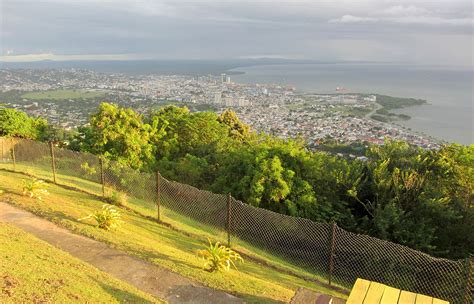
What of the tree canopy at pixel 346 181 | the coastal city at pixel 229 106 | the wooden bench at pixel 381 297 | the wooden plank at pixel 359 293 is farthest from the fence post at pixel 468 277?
the coastal city at pixel 229 106

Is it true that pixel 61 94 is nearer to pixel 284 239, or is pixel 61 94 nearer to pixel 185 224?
pixel 185 224

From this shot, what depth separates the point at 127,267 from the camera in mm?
8453

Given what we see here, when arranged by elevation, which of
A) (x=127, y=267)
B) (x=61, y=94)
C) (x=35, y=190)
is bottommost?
(x=61, y=94)

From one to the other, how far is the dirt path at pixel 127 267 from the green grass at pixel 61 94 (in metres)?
91.9

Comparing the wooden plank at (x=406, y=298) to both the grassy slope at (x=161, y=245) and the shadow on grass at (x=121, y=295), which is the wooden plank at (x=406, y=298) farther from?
the shadow on grass at (x=121, y=295)

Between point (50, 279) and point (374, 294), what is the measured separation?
528 cm

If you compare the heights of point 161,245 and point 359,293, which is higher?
point 359,293

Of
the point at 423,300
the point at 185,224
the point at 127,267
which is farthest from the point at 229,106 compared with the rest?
the point at 423,300

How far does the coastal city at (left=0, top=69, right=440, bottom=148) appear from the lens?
192 feet

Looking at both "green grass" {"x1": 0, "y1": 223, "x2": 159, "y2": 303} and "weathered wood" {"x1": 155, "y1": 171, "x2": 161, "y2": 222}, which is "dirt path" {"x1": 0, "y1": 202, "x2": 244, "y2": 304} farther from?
"weathered wood" {"x1": 155, "y1": 171, "x2": 161, "y2": 222}

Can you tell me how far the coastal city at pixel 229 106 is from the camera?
58.4m

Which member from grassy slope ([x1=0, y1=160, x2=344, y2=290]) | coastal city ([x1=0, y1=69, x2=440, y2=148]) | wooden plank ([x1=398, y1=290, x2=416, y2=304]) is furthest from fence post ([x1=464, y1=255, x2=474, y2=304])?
coastal city ([x1=0, y1=69, x2=440, y2=148])

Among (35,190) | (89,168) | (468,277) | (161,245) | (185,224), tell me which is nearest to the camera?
(468,277)

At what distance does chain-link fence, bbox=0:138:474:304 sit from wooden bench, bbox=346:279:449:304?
9.05 feet
